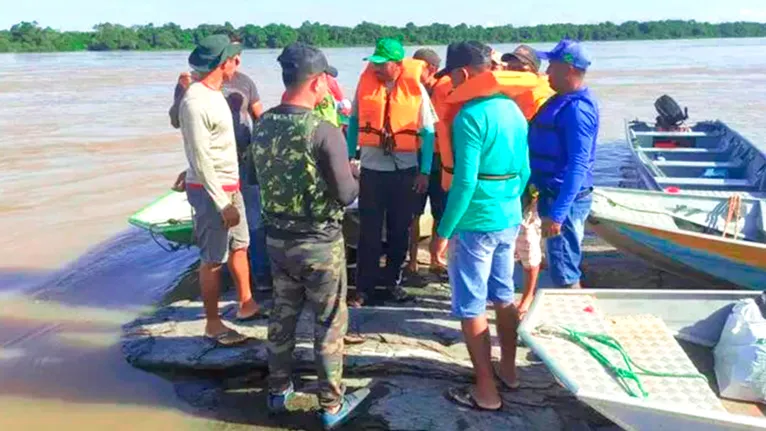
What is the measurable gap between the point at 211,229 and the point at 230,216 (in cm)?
19

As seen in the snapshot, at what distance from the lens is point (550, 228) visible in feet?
13.5

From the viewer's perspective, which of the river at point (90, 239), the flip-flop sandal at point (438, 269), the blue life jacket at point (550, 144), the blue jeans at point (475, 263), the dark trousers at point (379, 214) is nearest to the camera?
the blue jeans at point (475, 263)

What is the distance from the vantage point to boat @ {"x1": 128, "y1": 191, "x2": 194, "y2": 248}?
652cm

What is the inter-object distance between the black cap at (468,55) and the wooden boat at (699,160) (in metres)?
4.07

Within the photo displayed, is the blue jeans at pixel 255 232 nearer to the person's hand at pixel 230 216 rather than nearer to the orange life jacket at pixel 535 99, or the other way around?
the person's hand at pixel 230 216

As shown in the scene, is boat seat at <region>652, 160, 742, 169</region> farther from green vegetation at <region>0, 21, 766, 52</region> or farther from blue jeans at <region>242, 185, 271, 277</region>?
green vegetation at <region>0, 21, 766, 52</region>

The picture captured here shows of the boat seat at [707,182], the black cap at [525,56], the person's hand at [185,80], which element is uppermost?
the black cap at [525,56]

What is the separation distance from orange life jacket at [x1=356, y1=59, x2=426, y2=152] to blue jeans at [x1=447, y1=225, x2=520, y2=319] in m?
1.28

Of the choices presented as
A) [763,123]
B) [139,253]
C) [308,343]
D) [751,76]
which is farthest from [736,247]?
[751,76]

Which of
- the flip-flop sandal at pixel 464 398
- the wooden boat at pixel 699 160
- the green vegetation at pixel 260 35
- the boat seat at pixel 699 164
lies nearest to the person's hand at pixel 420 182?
the flip-flop sandal at pixel 464 398

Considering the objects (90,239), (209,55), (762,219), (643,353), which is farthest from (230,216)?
(90,239)

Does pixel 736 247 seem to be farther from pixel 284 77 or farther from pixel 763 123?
pixel 763 123

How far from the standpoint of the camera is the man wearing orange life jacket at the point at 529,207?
14.5 ft

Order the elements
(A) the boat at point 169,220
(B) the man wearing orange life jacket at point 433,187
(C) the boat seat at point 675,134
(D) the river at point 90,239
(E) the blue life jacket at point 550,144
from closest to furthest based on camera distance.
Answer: (E) the blue life jacket at point 550,144 → (D) the river at point 90,239 → (B) the man wearing orange life jacket at point 433,187 → (A) the boat at point 169,220 → (C) the boat seat at point 675,134
